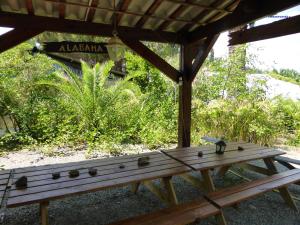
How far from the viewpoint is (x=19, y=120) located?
231 inches

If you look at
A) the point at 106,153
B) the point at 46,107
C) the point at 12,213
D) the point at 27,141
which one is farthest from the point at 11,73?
the point at 12,213

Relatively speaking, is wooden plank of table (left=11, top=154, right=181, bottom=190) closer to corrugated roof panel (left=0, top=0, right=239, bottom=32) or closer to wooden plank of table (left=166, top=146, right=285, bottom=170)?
wooden plank of table (left=166, top=146, right=285, bottom=170)

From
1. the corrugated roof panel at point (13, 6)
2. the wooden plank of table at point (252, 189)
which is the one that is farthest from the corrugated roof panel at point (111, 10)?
the wooden plank of table at point (252, 189)

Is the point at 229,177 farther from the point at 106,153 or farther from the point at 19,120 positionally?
the point at 19,120

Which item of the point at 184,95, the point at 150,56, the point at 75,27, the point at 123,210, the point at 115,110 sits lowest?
the point at 123,210

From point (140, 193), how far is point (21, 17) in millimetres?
2901

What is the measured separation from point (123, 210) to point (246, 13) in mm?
3027

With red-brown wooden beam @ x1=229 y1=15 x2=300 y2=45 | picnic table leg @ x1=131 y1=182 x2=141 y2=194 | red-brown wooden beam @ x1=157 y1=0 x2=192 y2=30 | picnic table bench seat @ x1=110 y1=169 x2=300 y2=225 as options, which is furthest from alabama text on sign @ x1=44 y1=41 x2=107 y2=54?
picnic table bench seat @ x1=110 y1=169 x2=300 y2=225

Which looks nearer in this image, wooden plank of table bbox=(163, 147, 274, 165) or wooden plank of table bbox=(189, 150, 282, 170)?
wooden plank of table bbox=(189, 150, 282, 170)

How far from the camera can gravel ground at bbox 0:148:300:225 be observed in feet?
8.59

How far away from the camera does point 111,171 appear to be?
7.92ft

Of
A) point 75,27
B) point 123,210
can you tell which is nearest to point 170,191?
point 123,210

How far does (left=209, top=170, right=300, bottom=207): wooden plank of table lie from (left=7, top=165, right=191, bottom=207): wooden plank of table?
17.8 inches

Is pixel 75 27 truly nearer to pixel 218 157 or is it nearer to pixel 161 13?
pixel 161 13
